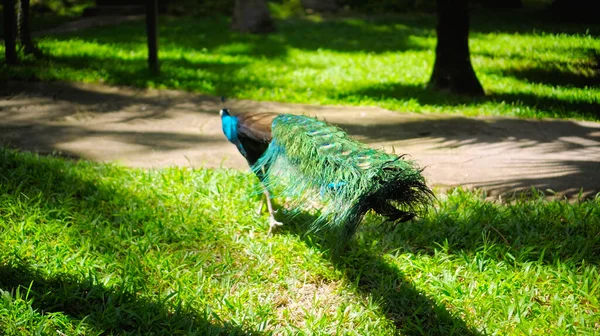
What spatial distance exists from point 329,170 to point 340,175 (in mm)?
137

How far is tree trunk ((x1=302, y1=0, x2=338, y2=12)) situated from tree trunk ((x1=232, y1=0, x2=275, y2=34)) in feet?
9.16

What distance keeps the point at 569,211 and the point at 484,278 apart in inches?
38.1

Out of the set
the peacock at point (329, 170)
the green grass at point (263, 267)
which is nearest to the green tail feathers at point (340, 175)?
the peacock at point (329, 170)

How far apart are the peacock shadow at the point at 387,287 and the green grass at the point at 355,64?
352cm

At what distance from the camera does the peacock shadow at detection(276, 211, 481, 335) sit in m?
3.30

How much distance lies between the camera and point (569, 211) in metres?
4.14

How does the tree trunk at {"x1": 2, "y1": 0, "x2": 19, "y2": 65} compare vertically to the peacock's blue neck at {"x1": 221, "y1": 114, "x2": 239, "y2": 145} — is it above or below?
above

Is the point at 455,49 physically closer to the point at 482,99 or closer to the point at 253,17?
the point at 482,99

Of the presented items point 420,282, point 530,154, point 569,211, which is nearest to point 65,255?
point 420,282

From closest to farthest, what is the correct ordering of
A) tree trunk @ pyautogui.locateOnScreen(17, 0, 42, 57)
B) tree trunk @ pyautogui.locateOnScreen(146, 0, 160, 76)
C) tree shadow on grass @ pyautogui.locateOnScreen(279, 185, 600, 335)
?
1. tree shadow on grass @ pyautogui.locateOnScreen(279, 185, 600, 335)
2. tree trunk @ pyautogui.locateOnScreen(17, 0, 42, 57)
3. tree trunk @ pyautogui.locateOnScreen(146, 0, 160, 76)

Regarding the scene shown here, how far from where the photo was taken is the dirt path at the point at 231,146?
493cm

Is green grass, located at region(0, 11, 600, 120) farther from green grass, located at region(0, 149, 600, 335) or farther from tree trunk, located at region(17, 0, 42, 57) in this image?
green grass, located at region(0, 149, 600, 335)

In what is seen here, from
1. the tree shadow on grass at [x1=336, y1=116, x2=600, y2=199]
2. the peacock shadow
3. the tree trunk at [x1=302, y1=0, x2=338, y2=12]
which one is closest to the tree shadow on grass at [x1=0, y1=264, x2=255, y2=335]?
the peacock shadow

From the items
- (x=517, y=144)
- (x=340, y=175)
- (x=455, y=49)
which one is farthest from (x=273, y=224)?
(x=455, y=49)
